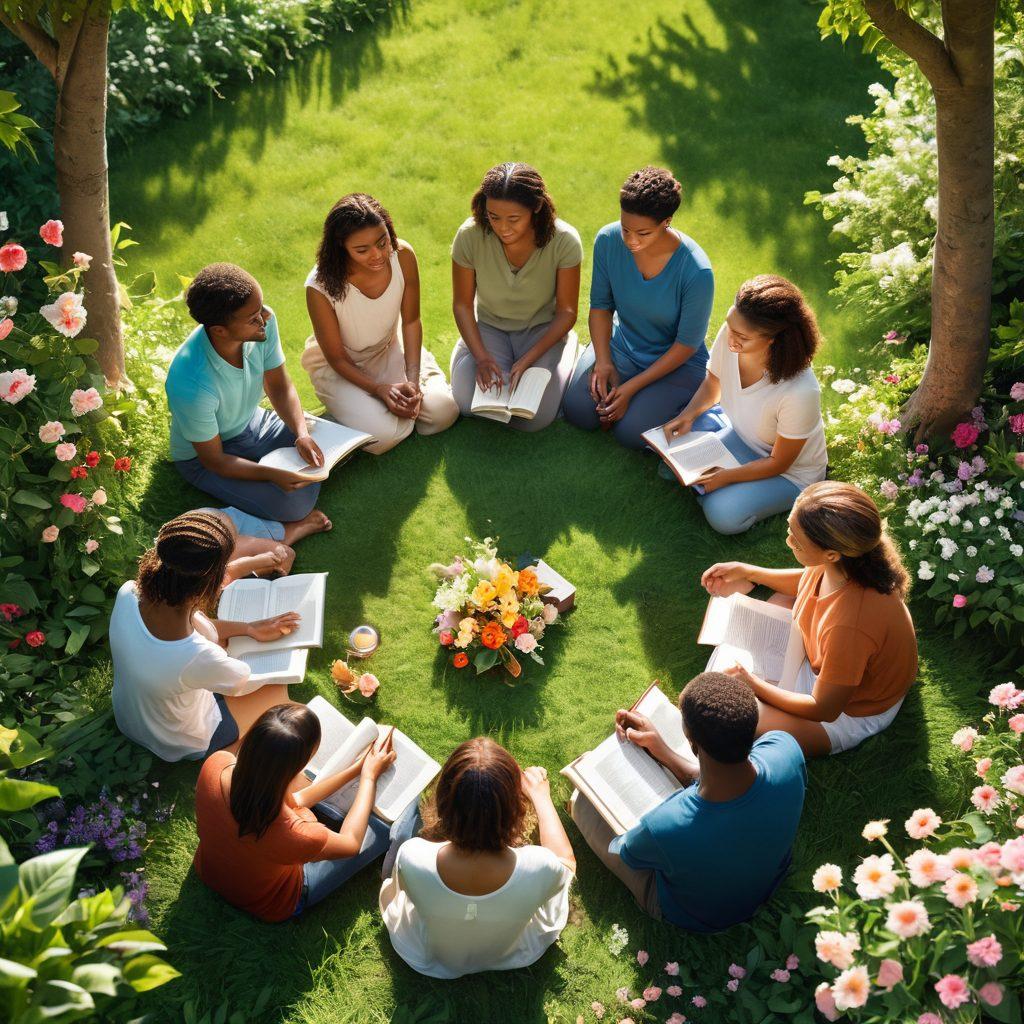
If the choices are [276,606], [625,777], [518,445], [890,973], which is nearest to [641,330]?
[518,445]

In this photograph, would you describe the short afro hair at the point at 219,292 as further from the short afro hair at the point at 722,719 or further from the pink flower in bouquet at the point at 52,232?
the short afro hair at the point at 722,719

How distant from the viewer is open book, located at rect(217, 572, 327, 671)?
5.30 metres

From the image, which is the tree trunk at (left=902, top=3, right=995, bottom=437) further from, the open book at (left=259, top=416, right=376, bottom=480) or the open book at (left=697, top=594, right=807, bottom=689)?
the open book at (left=259, top=416, right=376, bottom=480)

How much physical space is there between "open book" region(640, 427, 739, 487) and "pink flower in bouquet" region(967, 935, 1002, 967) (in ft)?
10.3

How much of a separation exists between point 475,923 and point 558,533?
2.66 m

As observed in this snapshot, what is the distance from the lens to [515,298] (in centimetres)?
657

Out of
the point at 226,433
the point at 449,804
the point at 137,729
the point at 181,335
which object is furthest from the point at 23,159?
the point at 449,804

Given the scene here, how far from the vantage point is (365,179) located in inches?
326

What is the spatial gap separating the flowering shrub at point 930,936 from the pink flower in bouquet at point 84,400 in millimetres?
4221

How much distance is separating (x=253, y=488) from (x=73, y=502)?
3.37 ft

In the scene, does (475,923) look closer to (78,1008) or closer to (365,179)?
(78,1008)

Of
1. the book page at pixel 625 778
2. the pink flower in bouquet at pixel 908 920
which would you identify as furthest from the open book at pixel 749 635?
the pink flower in bouquet at pixel 908 920

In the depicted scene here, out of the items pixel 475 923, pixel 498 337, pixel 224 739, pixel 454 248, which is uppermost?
pixel 454 248

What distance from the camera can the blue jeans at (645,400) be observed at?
645 cm
